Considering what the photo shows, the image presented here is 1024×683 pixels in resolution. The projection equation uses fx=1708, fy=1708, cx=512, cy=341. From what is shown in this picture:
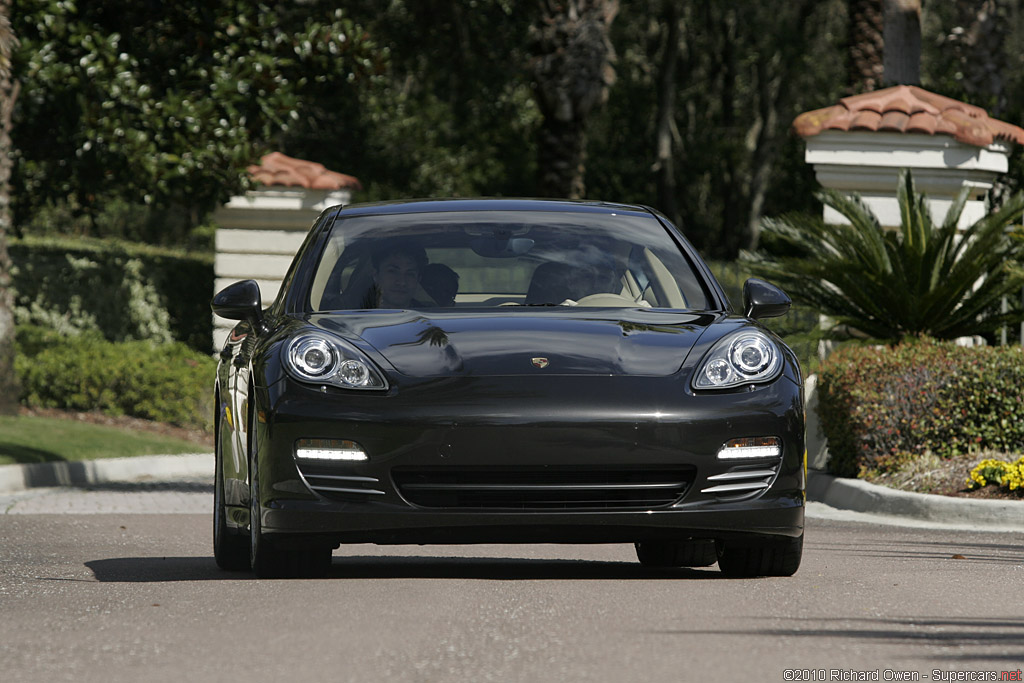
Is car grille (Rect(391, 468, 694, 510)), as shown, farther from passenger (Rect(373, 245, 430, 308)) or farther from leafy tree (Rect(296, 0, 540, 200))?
leafy tree (Rect(296, 0, 540, 200))

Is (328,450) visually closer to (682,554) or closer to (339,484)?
(339,484)

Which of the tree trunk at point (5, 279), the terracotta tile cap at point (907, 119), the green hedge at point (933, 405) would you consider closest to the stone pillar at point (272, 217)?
the tree trunk at point (5, 279)

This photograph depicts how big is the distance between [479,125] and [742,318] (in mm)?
31616

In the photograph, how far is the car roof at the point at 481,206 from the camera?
7.71m

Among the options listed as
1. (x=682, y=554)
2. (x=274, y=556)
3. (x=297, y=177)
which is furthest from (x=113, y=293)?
(x=274, y=556)

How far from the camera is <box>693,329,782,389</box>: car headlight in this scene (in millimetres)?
6348

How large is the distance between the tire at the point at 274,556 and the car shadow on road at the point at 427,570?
112 mm

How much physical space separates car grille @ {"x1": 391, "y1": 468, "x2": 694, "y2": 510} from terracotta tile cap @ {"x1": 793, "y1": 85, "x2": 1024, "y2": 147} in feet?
29.1

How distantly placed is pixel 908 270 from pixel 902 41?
668 cm

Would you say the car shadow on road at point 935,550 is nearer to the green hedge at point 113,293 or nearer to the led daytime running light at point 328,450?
the led daytime running light at point 328,450

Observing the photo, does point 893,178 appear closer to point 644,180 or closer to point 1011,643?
point 1011,643

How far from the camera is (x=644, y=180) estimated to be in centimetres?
4559

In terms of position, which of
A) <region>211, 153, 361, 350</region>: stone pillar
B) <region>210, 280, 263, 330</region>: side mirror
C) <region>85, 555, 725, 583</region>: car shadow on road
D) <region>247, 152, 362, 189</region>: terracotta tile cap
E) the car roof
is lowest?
<region>211, 153, 361, 350</region>: stone pillar

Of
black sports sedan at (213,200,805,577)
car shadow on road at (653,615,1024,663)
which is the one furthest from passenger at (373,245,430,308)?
car shadow on road at (653,615,1024,663)
